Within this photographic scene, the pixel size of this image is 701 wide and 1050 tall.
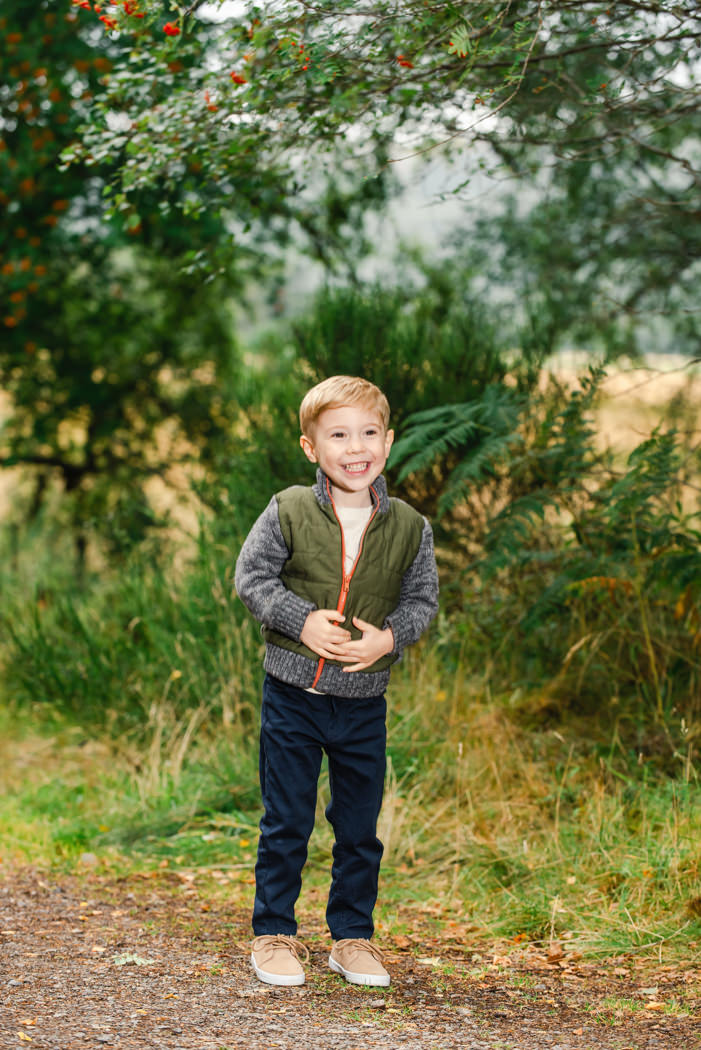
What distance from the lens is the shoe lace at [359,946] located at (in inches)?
122

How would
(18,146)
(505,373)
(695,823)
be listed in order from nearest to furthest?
(695,823), (505,373), (18,146)

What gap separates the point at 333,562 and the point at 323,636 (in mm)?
207

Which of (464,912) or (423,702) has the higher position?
(423,702)

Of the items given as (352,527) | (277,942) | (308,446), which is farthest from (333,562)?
(277,942)

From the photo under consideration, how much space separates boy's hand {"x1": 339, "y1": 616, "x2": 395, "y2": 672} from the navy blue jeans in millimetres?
153

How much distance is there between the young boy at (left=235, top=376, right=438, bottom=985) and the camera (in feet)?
9.81

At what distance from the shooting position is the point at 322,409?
3.02 metres

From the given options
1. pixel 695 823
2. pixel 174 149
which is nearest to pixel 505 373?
pixel 174 149

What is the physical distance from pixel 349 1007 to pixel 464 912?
0.99 metres

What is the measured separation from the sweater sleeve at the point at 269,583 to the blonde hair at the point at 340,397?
279mm

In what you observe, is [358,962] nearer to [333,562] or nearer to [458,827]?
[333,562]

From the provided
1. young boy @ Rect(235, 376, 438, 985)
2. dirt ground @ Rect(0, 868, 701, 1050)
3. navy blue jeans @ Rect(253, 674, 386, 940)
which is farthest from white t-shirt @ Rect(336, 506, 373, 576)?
dirt ground @ Rect(0, 868, 701, 1050)

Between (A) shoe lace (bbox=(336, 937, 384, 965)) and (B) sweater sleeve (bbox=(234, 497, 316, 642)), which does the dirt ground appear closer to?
(A) shoe lace (bbox=(336, 937, 384, 965))

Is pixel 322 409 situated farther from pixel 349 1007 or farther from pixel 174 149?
pixel 174 149
